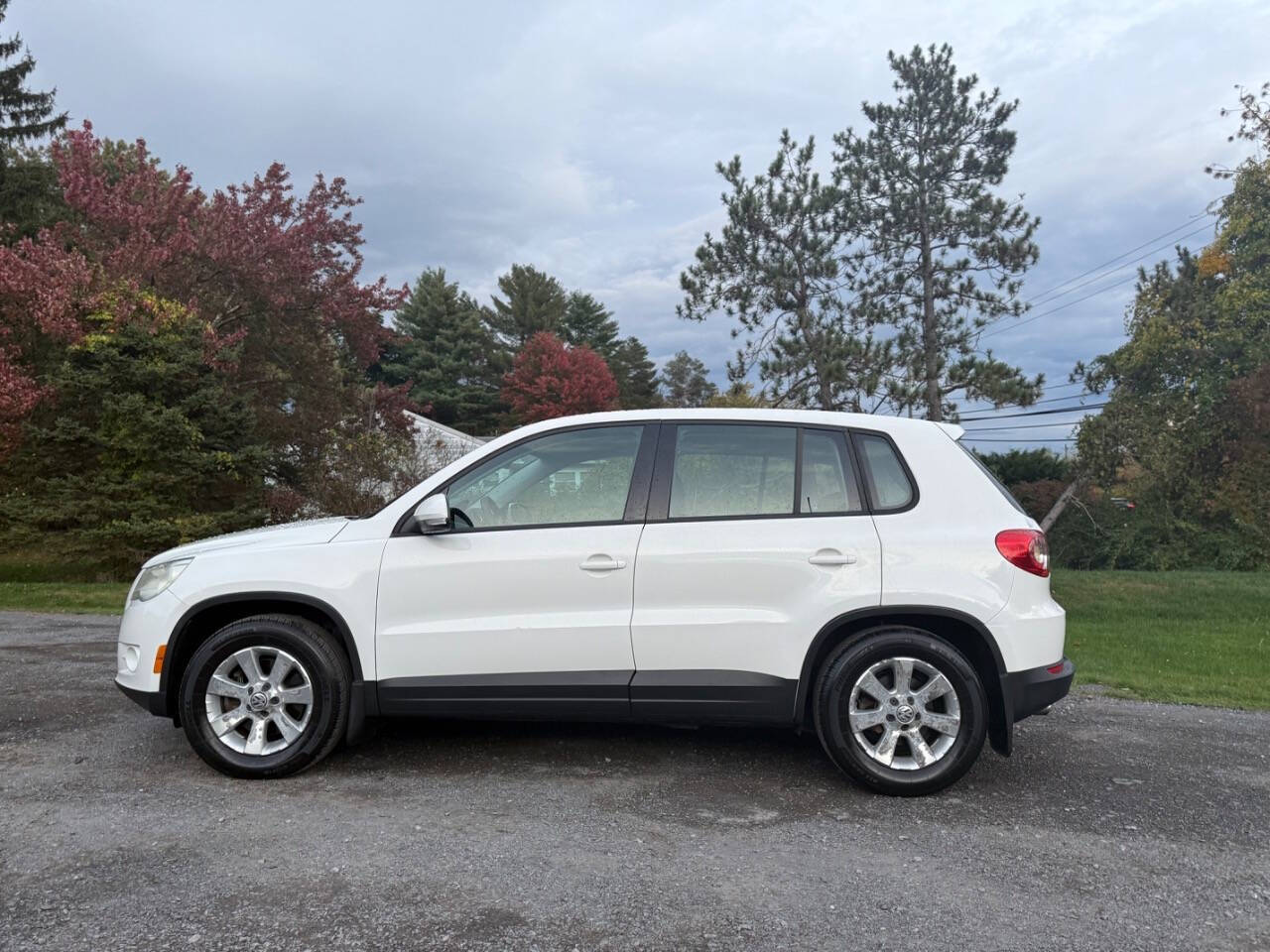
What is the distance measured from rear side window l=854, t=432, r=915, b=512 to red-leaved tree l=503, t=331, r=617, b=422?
122 ft

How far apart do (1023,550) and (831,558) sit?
87cm

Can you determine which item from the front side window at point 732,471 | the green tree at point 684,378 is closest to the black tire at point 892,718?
the front side window at point 732,471

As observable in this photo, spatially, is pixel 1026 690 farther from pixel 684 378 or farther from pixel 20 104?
pixel 684 378

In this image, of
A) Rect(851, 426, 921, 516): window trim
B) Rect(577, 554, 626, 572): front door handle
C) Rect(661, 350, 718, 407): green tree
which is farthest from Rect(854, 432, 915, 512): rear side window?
Rect(661, 350, 718, 407): green tree

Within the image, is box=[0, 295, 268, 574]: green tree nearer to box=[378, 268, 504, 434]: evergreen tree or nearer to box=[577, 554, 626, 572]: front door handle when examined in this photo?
box=[577, 554, 626, 572]: front door handle

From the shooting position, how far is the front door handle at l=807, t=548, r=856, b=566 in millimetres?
3965

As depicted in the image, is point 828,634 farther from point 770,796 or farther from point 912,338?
point 912,338

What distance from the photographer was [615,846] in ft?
11.1

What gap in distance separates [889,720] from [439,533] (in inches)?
88.6

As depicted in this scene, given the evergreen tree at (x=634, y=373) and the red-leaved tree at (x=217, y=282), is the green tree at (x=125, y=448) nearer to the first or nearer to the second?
the red-leaved tree at (x=217, y=282)

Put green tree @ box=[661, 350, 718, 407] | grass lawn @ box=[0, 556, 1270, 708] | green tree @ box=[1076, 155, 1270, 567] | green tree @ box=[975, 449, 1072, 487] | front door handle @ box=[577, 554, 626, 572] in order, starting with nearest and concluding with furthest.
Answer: front door handle @ box=[577, 554, 626, 572], grass lawn @ box=[0, 556, 1270, 708], green tree @ box=[1076, 155, 1270, 567], green tree @ box=[975, 449, 1072, 487], green tree @ box=[661, 350, 718, 407]

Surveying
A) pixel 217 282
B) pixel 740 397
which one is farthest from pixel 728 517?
pixel 740 397

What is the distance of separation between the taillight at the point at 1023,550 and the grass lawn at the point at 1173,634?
340 cm

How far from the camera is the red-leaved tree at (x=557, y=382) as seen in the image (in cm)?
4253
